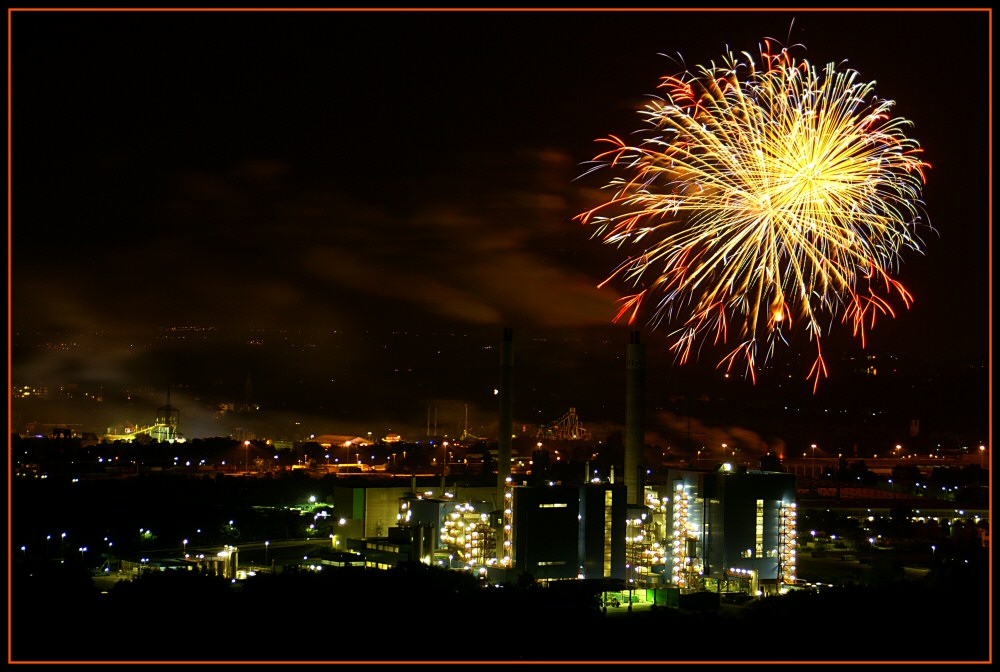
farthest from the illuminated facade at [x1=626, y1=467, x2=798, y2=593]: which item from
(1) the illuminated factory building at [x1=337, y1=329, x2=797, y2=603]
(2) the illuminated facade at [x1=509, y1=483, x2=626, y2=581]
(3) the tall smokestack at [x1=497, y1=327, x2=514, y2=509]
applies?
(3) the tall smokestack at [x1=497, y1=327, x2=514, y2=509]

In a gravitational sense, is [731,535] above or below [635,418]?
below

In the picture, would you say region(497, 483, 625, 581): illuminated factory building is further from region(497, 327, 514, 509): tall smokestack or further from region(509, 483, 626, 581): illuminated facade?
region(497, 327, 514, 509): tall smokestack

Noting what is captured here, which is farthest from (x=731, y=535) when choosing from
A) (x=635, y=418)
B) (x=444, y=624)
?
(x=444, y=624)

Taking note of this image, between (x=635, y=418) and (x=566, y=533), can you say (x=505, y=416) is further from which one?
(x=566, y=533)

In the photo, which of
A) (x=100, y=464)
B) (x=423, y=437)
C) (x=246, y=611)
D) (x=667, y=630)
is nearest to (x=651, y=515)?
(x=667, y=630)

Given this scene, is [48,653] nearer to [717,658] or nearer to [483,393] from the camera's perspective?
[717,658]
